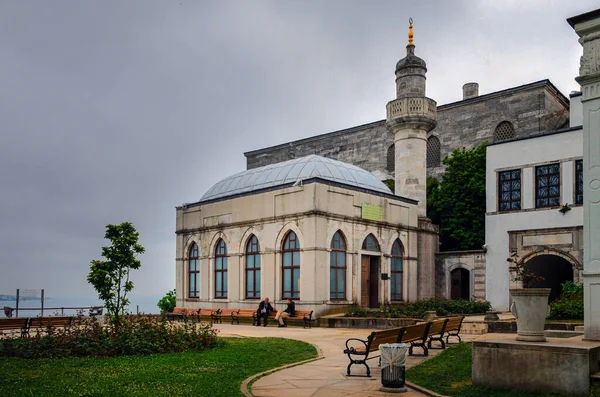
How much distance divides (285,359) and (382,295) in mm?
14594

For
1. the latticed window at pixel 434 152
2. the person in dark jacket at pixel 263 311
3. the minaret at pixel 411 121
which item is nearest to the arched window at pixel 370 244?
the minaret at pixel 411 121

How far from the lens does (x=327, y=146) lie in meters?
51.2

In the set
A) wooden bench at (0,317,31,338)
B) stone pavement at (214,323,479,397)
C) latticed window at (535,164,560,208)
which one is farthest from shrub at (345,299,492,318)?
wooden bench at (0,317,31,338)

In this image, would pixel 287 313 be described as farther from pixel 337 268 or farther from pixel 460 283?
pixel 460 283

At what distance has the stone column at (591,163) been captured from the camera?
1172cm

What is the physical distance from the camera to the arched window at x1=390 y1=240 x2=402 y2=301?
28.8m

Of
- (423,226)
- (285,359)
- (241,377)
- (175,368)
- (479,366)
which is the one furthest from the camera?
(423,226)

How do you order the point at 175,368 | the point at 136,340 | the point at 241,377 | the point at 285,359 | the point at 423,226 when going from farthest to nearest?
the point at 423,226
the point at 136,340
the point at 285,359
the point at 175,368
the point at 241,377

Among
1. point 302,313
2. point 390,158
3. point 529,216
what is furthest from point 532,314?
point 390,158

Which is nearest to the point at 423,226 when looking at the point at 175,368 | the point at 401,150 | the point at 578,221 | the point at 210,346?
the point at 401,150

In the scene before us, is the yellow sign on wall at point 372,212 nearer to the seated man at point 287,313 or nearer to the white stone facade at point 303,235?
the white stone facade at point 303,235

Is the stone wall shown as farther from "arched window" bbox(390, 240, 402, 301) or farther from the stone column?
the stone column

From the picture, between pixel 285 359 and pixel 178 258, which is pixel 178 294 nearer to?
pixel 178 258

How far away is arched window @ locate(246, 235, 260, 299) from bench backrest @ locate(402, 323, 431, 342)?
14.1m
